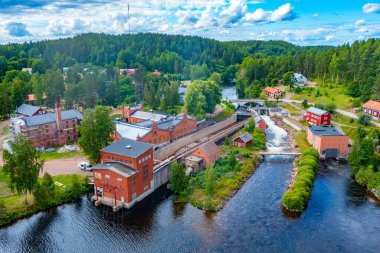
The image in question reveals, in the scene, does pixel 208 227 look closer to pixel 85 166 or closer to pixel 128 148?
pixel 128 148

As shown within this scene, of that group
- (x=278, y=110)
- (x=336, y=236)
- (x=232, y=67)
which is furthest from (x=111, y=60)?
(x=336, y=236)

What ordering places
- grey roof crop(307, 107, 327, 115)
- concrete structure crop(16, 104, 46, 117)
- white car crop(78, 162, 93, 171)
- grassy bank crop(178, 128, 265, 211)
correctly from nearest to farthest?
grassy bank crop(178, 128, 265, 211)
white car crop(78, 162, 93, 171)
concrete structure crop(16, 104, 46, 117)
grey roof crop(307, 107, 327, 115)

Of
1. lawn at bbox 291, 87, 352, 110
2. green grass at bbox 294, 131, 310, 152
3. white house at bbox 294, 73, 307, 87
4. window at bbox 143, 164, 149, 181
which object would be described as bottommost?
green grass at bbox 294, 131, 310, 152

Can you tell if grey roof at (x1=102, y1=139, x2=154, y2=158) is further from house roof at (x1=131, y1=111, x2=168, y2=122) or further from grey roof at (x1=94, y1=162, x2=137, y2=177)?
house roof at (x1=131, y1=111, x2=168, y2=122)

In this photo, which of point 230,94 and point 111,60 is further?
point 111,60

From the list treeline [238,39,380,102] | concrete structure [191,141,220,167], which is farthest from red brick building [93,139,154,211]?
treeline [238,39,380,102]

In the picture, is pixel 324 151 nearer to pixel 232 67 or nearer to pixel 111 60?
pixel 232 67

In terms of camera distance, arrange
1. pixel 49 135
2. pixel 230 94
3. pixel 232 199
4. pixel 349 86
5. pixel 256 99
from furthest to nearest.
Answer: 1. pixel 230 94
2. pixel 256 99
3. pixel 349 86
4. pixel 49 135
5. pixel 232 199

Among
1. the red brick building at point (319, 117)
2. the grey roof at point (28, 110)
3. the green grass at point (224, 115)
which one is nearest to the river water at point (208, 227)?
the red brick building at point (319, 117)

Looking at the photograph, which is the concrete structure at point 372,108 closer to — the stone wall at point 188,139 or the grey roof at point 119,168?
the stone wall at point 188,139
